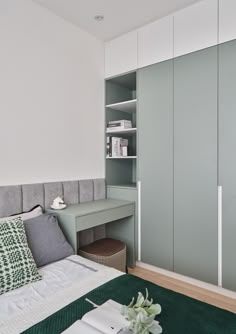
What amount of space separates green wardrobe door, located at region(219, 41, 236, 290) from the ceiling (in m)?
0.73

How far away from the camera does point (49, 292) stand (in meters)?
1.34

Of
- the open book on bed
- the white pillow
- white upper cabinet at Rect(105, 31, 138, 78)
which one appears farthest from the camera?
white upper cabinet at Rect(105, 31, 138, 78)

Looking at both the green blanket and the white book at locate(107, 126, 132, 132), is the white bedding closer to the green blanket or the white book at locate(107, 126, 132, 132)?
the green blanket

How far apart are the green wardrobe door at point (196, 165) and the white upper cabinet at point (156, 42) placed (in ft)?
0.70

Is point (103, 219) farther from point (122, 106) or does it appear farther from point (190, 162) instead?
point (122, 106)

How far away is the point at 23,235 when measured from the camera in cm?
160

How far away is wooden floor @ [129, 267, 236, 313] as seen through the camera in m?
2.06

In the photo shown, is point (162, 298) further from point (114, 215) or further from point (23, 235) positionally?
point (114, 215)

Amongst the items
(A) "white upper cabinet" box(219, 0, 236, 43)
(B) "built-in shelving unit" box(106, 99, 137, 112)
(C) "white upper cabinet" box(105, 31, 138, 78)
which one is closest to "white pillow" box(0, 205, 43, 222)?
(B) "built-in shelving unit" box(106, 99, 137, 112)

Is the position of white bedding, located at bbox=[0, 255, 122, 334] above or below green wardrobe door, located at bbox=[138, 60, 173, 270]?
below

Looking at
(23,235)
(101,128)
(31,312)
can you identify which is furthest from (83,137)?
(31,312)

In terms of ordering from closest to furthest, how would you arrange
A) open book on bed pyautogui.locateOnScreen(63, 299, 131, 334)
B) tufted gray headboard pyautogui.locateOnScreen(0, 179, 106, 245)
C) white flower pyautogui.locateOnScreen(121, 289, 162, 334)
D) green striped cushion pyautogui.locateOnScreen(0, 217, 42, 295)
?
white flower pyautogui.locateOnScreen(121, 289, 162, 334)
open book on bed pyautogui.locateOnScreen(63, 299, 131, 334)
green striped cushion pyautogui.locateOnScreen(0, 217, 42, 295)
tufted gray headboard pyautogui.locateOnScreen(0, 179, 106, 245)

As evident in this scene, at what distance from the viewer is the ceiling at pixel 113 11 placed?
225cm

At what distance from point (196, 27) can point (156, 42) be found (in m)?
0.45
